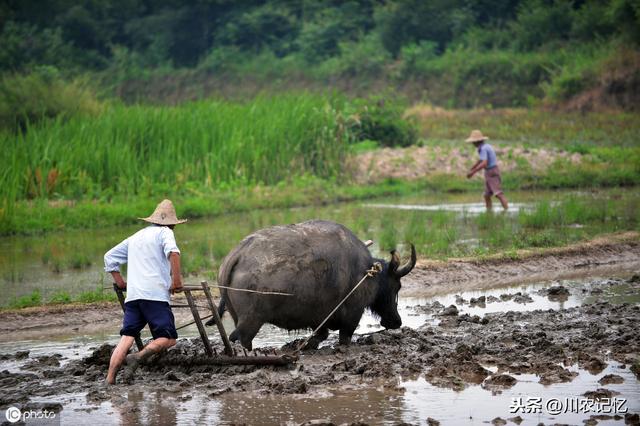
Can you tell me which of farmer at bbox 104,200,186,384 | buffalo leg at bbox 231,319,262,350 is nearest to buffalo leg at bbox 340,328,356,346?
buffalo leg at bbox 231,319,262,350

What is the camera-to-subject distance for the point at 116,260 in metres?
7.36

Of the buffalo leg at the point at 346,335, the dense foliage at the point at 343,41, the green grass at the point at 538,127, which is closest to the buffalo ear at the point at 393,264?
the buffalo leg at the point at 346,335

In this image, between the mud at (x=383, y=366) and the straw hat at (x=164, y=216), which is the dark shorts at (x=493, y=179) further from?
the straw hat at (x=164, y=216)

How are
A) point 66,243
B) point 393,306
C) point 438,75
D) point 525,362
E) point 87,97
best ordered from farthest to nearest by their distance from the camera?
1. point 438,75
2. point 87,97
3. point 66,243
4. point 393,306
5. point 525,362

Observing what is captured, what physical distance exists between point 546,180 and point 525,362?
1239 cm

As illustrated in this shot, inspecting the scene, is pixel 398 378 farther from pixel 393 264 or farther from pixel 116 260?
pixel 116 260

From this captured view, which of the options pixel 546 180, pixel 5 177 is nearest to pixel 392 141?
pixel 546 180

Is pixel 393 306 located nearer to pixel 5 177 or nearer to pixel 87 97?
pixel 5 177

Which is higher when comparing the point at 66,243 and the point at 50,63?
the point at 50,63

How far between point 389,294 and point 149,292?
255cm

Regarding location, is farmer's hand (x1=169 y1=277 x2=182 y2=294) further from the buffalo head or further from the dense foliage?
the dense foliage

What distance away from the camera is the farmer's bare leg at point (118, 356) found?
716 cm

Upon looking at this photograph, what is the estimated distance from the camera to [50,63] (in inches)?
1662

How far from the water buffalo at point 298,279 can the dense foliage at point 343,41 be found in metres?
25.4
